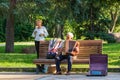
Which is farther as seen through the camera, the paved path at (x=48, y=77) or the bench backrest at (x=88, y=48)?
the bench backrest at (x=88, y=48)

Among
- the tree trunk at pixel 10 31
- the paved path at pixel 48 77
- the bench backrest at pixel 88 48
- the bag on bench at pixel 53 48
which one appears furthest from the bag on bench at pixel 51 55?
the tree trunk at pixel 10 31

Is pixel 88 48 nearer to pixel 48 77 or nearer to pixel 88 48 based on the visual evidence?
pixel 88 48

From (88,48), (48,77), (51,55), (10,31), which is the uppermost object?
(10,31)

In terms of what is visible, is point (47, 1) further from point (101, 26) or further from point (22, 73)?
point (101, 26)

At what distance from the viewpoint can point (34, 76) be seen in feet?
46.4

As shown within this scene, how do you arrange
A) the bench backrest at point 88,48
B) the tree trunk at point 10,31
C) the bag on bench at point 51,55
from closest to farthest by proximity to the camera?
the bag on bench at point 51,55 → the bench backrest at point 88,48 → the tree trunk at point 10,31

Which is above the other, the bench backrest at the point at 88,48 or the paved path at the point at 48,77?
the bench backrest at the point at 88,48

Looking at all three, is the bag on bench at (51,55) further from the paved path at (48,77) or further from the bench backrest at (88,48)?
the bench backrest at (88,48)

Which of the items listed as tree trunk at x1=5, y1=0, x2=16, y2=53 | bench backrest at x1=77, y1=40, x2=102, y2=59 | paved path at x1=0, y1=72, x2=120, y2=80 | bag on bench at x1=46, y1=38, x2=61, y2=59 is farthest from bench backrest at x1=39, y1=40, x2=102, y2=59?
tree trunk at x1=5, y1=0, x2=16, y2=53

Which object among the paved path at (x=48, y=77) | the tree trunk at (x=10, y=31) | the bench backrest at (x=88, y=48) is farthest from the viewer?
the tree trunk at (x=10, y=31)

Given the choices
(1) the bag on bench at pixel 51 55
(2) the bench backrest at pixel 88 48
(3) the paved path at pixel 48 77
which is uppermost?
(2) the bench backrest at pixel 88 48

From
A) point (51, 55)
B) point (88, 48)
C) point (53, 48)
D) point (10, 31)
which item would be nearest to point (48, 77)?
point (51, 55)

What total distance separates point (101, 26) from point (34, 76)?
2841 cm

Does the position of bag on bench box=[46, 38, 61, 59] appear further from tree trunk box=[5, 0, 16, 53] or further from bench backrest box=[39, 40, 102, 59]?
tree trunk box=[5, 0, 16, 53]
